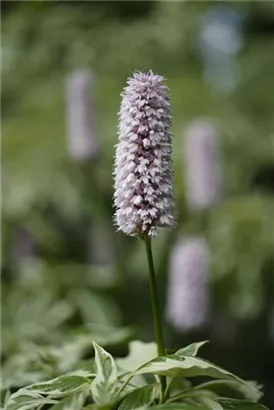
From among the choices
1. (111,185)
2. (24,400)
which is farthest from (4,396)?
(111,185)

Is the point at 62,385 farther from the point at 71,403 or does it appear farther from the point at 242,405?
the point at 242,405

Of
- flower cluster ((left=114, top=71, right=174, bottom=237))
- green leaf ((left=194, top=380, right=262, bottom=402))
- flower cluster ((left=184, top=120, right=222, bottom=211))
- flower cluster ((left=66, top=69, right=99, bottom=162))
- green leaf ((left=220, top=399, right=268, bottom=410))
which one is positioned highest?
flower cluster ((left=66, top=69, right=99, bottom=162))

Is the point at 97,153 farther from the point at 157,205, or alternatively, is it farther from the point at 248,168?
the point at 157,205

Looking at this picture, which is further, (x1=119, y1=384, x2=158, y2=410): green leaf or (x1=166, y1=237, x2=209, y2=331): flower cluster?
(x1=166, y1=237, x2=209, y2=331): flower cluster

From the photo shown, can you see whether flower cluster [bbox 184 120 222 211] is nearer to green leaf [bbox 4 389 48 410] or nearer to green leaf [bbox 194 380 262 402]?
green leaf [bbox 194 380 262 402]

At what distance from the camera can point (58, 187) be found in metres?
2.38

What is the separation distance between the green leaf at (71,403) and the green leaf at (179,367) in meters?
0.06

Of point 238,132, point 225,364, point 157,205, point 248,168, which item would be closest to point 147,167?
point 157,205

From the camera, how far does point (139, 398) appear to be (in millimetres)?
642

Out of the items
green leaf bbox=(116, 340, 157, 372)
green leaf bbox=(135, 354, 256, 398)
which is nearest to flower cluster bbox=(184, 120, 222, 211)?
green leaf bbox=(116, 340, 157, 372)

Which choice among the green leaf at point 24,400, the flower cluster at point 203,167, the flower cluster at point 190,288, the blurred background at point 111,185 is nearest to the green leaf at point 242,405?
the green leaf at point 24,400

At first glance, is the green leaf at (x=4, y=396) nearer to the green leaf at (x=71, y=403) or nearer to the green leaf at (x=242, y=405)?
the green leaf at (x=71, y=403)

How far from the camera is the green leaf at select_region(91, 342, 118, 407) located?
0.61 m

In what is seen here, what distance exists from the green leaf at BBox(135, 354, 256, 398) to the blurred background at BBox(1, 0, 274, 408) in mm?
245
